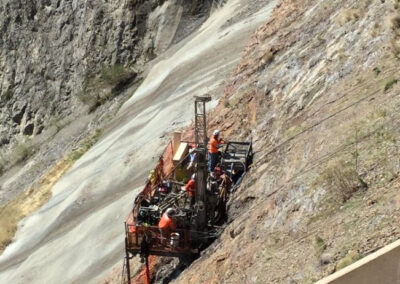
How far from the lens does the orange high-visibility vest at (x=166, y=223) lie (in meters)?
17.2

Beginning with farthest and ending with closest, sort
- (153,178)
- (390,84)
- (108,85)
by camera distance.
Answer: (108,85)
(153,178)
(390,84)

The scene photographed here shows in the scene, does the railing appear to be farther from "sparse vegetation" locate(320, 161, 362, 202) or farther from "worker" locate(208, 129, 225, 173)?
"sparse vegetation" locate(320, 161, 362, 202)

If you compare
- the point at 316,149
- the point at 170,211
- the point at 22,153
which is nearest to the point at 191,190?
the point at 170,211

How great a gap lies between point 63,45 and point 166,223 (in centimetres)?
3624

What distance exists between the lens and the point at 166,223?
56.4 feet

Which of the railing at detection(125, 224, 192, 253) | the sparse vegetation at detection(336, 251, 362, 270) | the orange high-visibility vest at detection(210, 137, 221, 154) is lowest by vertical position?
the railing at detection(125, 224, 192, 253)

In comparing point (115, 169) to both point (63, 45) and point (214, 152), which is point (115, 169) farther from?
point (63, 45)

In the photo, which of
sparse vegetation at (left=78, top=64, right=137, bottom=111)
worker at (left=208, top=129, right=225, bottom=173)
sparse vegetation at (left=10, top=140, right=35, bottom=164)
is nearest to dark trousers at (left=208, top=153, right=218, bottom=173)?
worker at (left=208, top=129, right=225, bottom=173)

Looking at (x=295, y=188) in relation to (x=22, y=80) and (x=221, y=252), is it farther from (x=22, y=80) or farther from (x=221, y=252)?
(x=22, y=80)

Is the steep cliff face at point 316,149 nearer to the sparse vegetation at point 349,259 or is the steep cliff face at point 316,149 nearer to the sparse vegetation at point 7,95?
the sparse vegetation at point 349,259

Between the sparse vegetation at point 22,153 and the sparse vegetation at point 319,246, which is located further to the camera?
the sparse vegetation at point 22,153

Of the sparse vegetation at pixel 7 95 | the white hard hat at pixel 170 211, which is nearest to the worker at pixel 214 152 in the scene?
the white hard hat at pixel 170 211

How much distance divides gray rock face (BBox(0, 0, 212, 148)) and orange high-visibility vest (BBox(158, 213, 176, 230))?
A: 2945cm

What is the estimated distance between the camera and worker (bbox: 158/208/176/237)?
17.2 m
